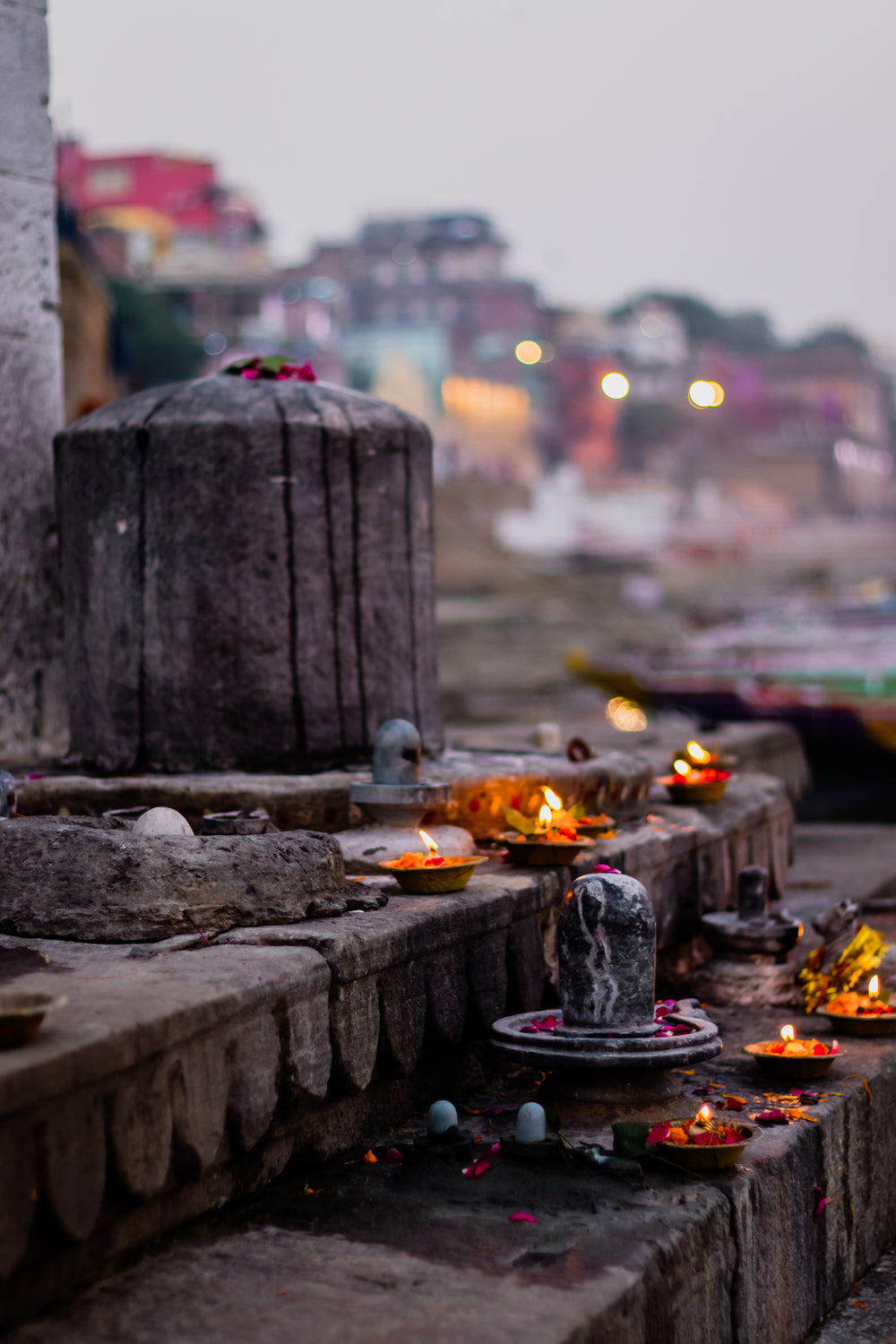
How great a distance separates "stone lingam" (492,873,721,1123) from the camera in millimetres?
4066

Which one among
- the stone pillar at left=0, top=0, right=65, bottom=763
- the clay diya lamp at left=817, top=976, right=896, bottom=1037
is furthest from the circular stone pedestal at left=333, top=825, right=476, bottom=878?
the stone pillar at left=0, top=0, right=65, bottom=763

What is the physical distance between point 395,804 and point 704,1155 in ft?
6.02

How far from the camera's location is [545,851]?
5188mm

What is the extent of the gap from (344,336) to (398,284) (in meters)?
4.33

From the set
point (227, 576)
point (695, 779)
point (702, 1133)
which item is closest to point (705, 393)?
point (695, 779)

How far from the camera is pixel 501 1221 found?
3.46m

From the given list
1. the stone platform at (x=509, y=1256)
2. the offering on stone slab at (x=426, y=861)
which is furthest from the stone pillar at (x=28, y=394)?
the stone platform at (x=509, y=1256)

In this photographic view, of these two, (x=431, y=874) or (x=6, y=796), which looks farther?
(x=6, y=796)

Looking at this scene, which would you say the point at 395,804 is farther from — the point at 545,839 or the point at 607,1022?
the point at 607,1022

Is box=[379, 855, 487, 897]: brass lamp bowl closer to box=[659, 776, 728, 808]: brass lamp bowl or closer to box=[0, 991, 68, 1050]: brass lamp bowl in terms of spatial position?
box=[0, 991, 68, 1050]: brass lamp bowl

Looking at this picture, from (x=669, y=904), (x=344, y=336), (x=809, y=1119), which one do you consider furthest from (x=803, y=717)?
(x=344, y=336)

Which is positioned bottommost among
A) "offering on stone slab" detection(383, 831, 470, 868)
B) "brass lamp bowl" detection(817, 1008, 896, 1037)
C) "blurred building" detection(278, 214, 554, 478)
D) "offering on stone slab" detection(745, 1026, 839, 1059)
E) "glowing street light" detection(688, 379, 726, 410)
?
"brass lamp bowl" detection(817, 1008, 896, 1037)

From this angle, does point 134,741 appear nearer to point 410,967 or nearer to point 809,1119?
point 410,967

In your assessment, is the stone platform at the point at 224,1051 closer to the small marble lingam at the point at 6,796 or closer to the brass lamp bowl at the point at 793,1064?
the brass lamp bowl at the point at 793,1064
